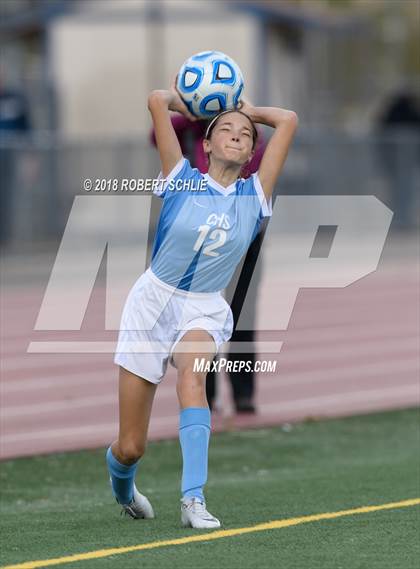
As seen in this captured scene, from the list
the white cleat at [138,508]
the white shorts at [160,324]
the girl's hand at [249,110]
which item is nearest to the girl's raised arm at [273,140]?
the girl's hand at [249,110]

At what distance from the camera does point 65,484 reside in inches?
345

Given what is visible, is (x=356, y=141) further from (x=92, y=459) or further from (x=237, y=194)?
(x=237, y=194)

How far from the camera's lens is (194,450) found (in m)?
6.53

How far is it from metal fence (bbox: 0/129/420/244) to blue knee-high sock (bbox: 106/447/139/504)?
1493 centimetres

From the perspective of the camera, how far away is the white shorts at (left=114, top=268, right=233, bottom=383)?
669cm

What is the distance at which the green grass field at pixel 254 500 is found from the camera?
6078mm

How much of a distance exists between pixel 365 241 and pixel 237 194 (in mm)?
18349

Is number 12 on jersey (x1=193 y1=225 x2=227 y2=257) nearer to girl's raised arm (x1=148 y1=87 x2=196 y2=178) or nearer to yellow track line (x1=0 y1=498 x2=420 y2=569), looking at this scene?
girl's raised arm (x1=148 y1=87 x2=196 y2=178)

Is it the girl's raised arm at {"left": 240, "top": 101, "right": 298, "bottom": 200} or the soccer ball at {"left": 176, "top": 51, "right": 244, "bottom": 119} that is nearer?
the girl's raised arm at {"left": 240, "top": 101, "right": 298, "bottom": 200}

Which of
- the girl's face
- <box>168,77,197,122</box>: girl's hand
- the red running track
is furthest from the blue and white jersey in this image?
the red running track

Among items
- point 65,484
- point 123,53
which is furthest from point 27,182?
point 65,484

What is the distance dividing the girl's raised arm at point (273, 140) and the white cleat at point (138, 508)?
1.57m

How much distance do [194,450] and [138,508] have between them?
2.35 feet

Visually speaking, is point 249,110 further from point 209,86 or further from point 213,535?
point 213,535
